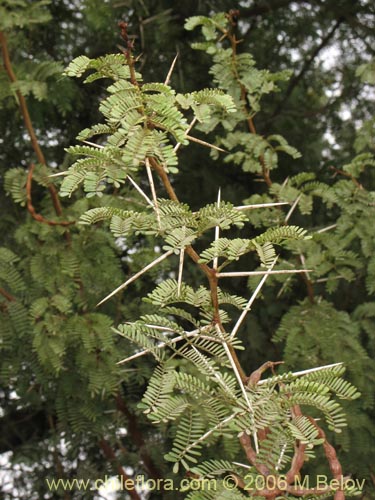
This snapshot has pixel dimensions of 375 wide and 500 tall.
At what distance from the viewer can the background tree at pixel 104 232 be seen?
2445 millimetres

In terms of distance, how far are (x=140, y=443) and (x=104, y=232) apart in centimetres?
74

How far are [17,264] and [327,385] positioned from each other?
1553mm

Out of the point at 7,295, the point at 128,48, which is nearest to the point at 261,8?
the point at 7,295

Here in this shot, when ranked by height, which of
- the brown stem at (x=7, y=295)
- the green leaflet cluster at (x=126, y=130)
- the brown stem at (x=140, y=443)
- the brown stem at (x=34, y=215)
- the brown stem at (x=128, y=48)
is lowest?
the brown stem at (x=140, y=443)

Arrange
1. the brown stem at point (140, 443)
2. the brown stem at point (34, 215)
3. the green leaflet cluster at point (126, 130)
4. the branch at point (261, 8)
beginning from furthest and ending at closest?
the branch at point (261, 8) < the brown stem at point (140, 443) < the brown stem at point (34, 215) < the green leaflet cluster at point (126, 130)

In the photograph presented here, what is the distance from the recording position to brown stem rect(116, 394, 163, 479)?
2691 mm

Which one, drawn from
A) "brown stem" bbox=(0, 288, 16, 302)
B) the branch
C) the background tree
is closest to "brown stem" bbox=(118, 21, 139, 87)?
the background tree

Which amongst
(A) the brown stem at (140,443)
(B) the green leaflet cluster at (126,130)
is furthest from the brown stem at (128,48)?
(A) the brown stem at (140,443)

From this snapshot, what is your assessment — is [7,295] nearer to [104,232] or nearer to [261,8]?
[104,232]

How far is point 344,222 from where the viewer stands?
259 centimetres

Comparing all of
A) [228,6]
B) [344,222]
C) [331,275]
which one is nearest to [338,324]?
[331,275]

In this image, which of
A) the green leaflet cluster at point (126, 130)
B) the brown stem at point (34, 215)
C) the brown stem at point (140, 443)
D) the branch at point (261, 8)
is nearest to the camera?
the green leaflet cluster at point (126, 130)

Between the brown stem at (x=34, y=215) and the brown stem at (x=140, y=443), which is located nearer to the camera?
the brown stem at (x=34, y=215)

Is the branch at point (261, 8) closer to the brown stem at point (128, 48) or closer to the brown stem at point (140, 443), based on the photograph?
the brown stem at point (140, 443)
